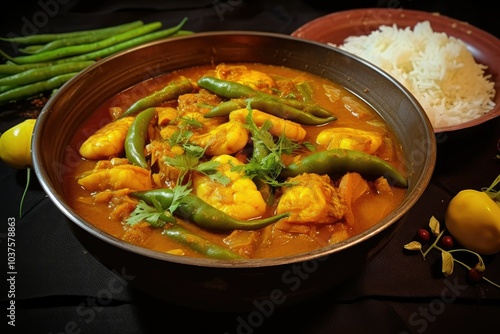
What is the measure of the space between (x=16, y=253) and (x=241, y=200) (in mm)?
1324

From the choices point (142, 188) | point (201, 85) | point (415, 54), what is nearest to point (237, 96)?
point (201, 85)

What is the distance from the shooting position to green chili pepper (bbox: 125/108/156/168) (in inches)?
85.2

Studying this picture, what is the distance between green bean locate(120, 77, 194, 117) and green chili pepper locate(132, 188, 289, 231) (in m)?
0.80

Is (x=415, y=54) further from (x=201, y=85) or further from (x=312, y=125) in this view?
(x=201, y=85)

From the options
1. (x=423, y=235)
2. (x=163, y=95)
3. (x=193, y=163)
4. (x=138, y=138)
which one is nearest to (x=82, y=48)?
(x=163, y=95)

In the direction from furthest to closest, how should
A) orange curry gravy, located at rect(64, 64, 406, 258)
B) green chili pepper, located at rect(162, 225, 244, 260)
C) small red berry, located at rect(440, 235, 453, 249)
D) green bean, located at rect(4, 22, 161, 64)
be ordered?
green bean, located at rect(4, 22, 161, 64)
small red berry, located at rect(440, 235, 453, 249)
orange curry gravy, located at rect(64, 64, 406, 258)
green chili pepper, located at rect(162, 225, 244, 260)

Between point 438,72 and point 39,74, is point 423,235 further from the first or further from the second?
point 39,74

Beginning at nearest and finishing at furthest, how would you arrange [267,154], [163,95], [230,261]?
[230,261] → [267,154] → [163,95]

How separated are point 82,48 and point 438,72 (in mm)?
2848

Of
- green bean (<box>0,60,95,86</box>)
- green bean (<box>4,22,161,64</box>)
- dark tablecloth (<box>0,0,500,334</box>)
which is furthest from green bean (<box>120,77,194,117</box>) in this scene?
green bean (<box>4,22,161,64</box>)

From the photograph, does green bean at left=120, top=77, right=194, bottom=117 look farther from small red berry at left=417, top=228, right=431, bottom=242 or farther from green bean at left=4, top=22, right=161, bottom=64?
small red berry at left=417, top=228, right=431, bottom=242

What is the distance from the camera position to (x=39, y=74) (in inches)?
132

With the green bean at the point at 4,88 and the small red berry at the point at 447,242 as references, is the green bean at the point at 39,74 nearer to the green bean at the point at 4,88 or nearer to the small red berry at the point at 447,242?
the green bean at the point at 4,88

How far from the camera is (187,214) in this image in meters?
1.93
